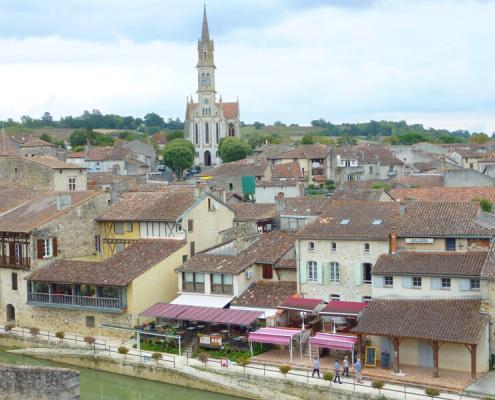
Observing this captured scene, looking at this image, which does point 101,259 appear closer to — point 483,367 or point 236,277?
point 236,277

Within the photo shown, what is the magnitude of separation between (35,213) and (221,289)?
45.2ft

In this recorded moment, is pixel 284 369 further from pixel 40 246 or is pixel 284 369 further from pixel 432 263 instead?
pixel 40 246

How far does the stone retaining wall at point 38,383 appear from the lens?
59.5 feet

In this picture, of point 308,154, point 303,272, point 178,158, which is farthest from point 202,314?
point 178,158

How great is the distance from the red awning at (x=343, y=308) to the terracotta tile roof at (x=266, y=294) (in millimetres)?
2650

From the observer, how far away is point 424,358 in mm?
31141

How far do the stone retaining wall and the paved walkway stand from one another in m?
13.4

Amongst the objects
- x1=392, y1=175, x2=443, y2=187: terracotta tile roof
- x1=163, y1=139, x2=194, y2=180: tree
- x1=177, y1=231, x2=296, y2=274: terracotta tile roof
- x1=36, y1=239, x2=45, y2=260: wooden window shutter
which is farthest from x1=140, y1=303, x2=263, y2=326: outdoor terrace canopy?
x1=163, y1=139, x2=194, y2=180: tree

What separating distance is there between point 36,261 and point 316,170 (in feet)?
188

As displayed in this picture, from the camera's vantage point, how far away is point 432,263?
1289 inches

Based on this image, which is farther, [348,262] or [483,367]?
[348,262]

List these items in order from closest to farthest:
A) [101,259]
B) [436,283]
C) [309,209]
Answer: [436,283] < [101,259] < [309,209]

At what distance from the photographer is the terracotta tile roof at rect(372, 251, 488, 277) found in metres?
31.7

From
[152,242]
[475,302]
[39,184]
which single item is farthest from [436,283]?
[39,184]
